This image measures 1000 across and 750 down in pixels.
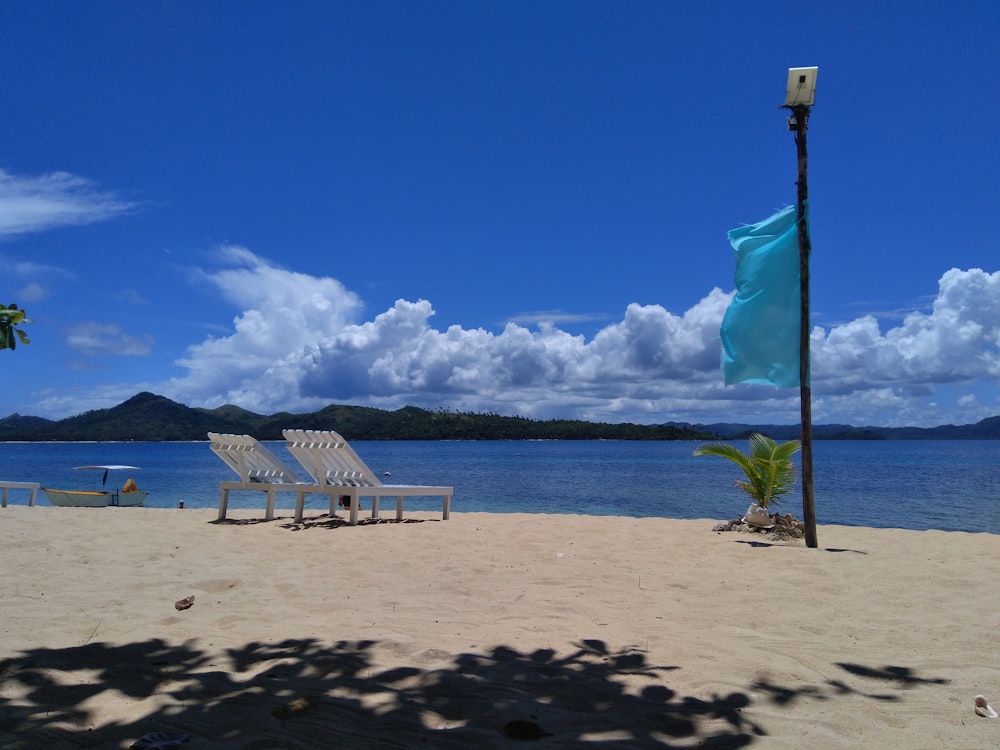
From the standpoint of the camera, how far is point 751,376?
828 centimetres

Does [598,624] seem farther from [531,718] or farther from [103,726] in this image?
[103,726]

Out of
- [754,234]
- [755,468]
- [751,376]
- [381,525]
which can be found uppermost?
[754,234]

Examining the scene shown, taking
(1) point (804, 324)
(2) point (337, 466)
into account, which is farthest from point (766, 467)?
(2) point (337, 466)

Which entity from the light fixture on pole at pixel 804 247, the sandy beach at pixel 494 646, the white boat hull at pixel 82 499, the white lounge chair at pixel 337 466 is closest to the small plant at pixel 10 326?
the sandy beach at pixel 494 646

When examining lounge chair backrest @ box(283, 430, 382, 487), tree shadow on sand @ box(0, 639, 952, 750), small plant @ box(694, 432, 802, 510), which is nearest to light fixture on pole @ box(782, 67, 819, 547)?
small plant @ box(694, 432, 802, 510)

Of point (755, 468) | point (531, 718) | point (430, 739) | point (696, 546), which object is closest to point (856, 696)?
point (531, 718)

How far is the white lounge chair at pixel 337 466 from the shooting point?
9922 millimetres

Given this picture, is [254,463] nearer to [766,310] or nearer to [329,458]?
[329,458]

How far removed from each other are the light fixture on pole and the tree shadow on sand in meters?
4.83

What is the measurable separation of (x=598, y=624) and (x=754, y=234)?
5.42m

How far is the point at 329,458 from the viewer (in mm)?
10156

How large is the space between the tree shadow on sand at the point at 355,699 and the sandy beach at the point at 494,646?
14 millimetres

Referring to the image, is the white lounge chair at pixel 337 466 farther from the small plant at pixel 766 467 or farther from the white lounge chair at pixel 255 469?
the small plant at pixel 766 467

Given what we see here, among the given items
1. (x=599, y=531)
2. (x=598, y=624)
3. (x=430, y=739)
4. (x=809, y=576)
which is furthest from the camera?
(x=599, y=531)
